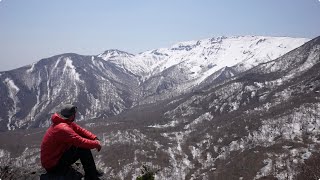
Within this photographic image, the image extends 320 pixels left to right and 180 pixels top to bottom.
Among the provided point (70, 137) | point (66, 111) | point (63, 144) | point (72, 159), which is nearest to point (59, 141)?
point (63, 144)

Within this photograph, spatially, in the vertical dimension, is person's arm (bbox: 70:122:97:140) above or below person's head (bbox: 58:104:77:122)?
below

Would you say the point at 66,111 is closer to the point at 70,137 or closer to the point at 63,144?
the point at 70,137

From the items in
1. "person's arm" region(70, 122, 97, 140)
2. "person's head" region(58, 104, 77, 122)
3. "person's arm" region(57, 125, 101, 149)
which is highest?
"person's head" region(58, 104, 77, 122)

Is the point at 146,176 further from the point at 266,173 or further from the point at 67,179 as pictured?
the point at 266,173

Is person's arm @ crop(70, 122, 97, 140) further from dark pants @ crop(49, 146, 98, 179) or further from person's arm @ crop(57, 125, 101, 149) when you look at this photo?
person's arm @ crop(57, 125, 101, 149)

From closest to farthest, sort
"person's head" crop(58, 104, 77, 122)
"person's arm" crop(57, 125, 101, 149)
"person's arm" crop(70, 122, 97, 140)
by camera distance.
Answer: "person's arm" crop(57, 125, 101, 149) → "person's head" crop(58, 104, 77, 122) → "person's arm" crop(70, 122, 97, 140)

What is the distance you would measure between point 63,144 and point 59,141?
22cm

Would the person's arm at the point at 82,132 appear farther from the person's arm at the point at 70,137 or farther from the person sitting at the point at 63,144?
the person's arm at the point at 70,137

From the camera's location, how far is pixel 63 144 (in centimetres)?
1384

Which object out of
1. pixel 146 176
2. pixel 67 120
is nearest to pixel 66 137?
pixel 67 120

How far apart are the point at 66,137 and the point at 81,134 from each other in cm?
148

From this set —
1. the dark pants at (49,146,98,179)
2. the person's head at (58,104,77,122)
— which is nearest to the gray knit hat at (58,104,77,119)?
the person's head at (58,104,77,122)

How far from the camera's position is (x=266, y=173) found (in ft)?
656

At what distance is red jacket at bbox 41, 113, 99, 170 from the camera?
44.2 feet
